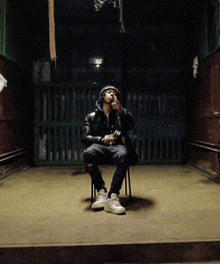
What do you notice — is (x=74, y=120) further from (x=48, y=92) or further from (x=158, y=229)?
(x=158, y=229)

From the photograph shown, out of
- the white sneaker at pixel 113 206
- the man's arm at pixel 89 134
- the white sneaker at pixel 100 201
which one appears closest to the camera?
the white sneaker at pixel 113 206

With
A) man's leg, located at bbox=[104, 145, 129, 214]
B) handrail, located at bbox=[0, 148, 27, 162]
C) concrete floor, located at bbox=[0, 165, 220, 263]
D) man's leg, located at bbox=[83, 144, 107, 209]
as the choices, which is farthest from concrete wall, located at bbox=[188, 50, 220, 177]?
handrail, located at bbox=[0, 148, 27, 162]

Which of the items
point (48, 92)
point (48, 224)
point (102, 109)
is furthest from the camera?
point (48, 92)

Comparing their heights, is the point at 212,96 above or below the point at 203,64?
below

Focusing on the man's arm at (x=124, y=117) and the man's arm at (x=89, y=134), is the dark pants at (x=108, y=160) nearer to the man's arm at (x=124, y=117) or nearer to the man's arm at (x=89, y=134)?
the man's arm at (x=89, y=134)

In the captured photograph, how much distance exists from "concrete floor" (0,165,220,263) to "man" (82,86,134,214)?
0.94 ft

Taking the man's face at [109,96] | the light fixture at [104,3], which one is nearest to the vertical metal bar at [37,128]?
the light fixture at [104,3]

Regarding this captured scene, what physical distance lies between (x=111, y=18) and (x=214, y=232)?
6.95 meters

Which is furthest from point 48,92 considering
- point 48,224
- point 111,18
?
point 48,224

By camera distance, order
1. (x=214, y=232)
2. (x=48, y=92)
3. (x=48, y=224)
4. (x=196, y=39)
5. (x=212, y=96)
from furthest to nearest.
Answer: (x=48, y=92) → (x=196, y=39) → (x=212, y=96) → (x=48, y=224) → (x=214, y=232)

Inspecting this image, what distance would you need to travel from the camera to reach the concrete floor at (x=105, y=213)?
265 centimetres

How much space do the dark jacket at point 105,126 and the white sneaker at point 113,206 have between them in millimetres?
674

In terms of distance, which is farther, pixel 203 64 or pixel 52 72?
pixel 52 72

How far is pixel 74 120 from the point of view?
7.68 m
